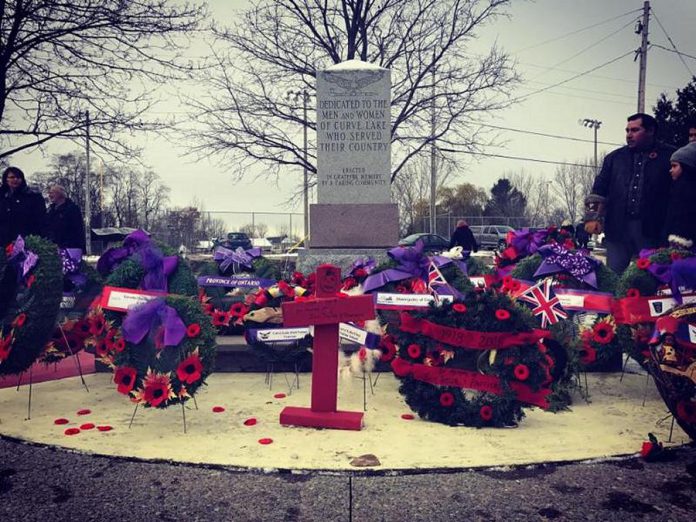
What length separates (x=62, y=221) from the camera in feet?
23.1

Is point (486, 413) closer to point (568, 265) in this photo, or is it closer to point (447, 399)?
point (447, 399)

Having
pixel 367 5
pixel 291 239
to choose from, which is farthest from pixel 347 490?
pixel 291 239

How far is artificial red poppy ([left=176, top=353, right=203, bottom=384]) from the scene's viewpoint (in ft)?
12.2

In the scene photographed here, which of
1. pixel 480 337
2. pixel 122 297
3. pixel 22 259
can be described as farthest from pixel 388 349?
pixel 22 259

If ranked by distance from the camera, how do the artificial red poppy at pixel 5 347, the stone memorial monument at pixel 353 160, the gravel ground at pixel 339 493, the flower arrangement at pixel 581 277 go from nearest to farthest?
1. the gravel ground at pixel 339 493
2. the artificial red poppy at pixel 5 347
3. the flower arrangement at pixel 581 277
4. the stone memorial monument at pixel 353 160

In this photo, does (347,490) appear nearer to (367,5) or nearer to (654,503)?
(654,503)

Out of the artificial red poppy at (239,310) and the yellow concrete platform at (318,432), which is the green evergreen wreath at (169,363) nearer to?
the yellow concrete platform at (318,432)

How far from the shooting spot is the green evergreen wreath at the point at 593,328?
484cm

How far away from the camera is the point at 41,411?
4.28 meters

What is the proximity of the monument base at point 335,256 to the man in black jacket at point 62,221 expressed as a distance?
2764 millimetres

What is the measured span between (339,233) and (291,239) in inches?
983

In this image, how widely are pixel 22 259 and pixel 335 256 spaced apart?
4.07 m

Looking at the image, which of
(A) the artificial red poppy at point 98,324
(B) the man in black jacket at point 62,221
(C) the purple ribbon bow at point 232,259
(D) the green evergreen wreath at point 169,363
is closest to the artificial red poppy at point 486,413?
(D) the green evergreen wreath at point 169,363

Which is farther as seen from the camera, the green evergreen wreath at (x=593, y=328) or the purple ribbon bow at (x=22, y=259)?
the green evergreen wreath at (x=593, y=328)
